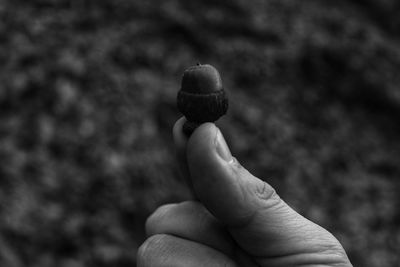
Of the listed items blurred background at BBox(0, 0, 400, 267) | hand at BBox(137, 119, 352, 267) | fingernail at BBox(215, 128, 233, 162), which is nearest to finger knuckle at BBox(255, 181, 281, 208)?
hand at BBox(137, 119, 352, 267)

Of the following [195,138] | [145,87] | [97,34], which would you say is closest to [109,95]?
[145,87]

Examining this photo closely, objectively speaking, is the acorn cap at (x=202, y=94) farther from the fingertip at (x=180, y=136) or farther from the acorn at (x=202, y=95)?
the fingertip at (x=180, y=136)

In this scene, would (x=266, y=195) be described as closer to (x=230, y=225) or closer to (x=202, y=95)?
(x=230, y=225)

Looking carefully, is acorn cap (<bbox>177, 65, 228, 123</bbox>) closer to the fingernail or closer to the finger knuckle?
the fingernail

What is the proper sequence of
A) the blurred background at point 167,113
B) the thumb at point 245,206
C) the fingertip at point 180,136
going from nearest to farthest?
the thumb at point 245,206 → the fingertip at point 180,136 → the blurred background at point 167,113

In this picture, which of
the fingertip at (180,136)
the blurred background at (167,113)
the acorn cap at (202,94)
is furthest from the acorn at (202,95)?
the blurred background at (167,113)
